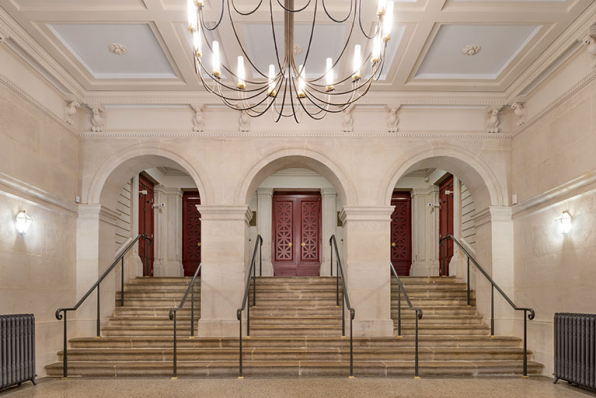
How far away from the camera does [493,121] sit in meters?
8.35

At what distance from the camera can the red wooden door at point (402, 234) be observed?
13.4 metres

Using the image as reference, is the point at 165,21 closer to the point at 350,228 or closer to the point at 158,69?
the point at 158,69

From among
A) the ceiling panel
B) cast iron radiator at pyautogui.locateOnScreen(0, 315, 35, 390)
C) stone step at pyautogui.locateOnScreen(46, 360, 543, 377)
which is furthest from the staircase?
the ceiling panel

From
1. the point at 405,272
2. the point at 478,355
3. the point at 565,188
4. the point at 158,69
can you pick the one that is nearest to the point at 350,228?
the point at 478,355

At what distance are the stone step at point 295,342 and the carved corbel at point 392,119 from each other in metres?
3.13

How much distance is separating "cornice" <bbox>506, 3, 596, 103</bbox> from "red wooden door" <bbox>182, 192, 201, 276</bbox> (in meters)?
7.86

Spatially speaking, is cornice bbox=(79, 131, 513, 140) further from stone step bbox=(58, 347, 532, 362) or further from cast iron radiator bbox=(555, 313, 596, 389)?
cast iron radiator bbox=(555, 313, 596, 389)

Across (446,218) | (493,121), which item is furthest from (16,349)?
(446,218)

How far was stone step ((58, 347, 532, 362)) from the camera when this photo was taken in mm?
7188

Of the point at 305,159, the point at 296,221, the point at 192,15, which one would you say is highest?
the point at 192,15

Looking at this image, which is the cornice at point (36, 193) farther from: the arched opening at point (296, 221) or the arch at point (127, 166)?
the arched opening at point (296, 221)

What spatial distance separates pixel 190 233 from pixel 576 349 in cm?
944

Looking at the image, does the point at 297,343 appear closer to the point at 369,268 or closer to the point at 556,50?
the point at 369,268

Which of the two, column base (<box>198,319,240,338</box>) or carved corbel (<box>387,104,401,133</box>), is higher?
carved corbel (<box>387,104,401,133</box>)
